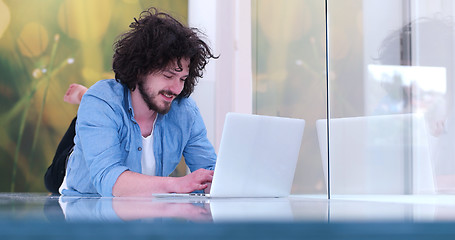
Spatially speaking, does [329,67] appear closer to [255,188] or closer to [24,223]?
[255,188]

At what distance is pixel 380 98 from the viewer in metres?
0.86

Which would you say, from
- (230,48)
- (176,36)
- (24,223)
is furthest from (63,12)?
(24,223)

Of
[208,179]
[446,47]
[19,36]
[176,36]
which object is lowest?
[208,179]

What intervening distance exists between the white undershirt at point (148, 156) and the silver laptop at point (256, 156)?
2.03 ft

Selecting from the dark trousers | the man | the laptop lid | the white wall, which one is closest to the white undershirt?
the man

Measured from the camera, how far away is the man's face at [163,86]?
1751mm

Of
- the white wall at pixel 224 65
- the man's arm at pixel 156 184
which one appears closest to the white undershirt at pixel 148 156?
the man's arm at pixel 156 184

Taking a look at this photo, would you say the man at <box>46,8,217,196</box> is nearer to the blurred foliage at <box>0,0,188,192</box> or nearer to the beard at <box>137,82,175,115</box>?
the beard at <box>137,82,175,115</box>

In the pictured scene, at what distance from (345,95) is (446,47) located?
0.97ft

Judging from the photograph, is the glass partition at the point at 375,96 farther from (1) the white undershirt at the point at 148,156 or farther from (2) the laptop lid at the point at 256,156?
(1) the white undershirt at the point at 148,156

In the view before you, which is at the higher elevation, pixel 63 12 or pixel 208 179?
pixel 63 12

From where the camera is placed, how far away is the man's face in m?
1.75

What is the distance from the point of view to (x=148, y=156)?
176 centimetres

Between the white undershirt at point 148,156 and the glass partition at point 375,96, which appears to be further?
the white undershirt at point 148,156
